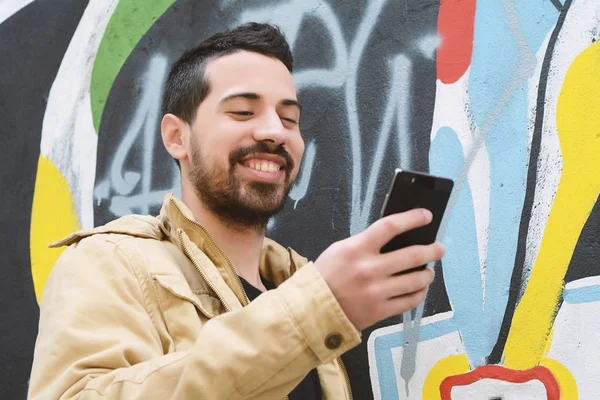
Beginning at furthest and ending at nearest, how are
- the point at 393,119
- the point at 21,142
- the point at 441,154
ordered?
the point at 21,142 → the point at 393,119 → the point at 441,154

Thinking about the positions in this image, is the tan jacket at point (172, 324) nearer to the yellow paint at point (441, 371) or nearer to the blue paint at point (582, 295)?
the yellow paint at point (441, 371)

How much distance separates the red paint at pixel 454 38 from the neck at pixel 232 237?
0.82 metres

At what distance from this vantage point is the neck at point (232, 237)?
2.05 meters

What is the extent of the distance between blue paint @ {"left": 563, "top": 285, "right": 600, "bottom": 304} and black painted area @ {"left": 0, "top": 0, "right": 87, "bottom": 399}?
7.49 feet

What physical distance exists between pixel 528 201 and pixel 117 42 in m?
1.93

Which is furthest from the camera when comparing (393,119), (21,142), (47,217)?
(21,142)

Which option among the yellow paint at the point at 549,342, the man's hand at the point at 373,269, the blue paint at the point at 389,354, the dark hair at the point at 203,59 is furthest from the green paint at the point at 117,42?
the man's hand at the point at 373,269

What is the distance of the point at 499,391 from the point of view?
2.10m

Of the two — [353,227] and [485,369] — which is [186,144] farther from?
[485,369]

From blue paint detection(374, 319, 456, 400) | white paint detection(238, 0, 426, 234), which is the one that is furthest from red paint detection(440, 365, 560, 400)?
white paint detection(238, 0, 426, 234)

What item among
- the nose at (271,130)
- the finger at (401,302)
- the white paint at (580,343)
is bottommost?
the white paint at (580,343)

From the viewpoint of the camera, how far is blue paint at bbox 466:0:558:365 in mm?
2148

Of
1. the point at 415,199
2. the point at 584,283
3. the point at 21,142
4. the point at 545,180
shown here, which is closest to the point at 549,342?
the point at 584,283

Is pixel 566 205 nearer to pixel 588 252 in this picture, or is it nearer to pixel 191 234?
pixel 588 252
